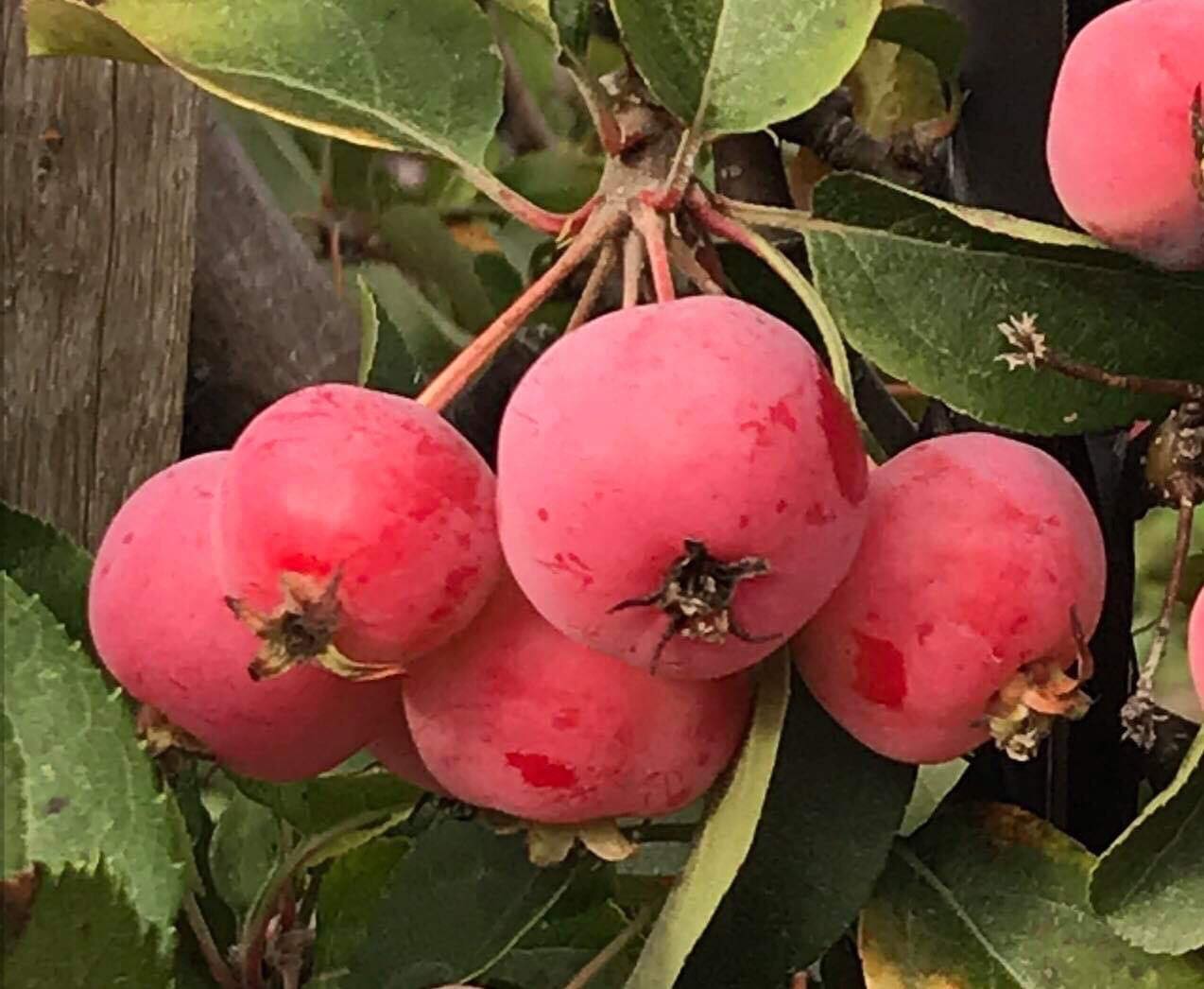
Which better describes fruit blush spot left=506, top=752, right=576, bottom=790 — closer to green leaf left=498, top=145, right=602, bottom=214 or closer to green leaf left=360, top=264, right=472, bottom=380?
green leaf left=360, top=264, right=472, bottom=380

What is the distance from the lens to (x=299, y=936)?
0.51m

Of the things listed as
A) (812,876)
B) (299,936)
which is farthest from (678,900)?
(299,936)

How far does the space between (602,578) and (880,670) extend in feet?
0.23

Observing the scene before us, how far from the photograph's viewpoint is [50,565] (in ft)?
1.45

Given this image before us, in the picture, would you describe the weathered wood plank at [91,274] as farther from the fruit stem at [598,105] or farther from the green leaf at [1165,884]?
the green leaf at [1165,884]

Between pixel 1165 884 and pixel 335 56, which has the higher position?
pixel 335 56

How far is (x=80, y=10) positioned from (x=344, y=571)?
19cm

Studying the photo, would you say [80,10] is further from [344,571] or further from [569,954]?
[569,954]

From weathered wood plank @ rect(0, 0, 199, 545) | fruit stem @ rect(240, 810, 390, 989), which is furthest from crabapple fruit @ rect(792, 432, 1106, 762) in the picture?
weathered wood plank @ rect(0, 0, 199, 545)

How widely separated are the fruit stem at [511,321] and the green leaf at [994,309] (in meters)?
0.05

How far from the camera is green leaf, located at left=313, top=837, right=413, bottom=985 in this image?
528 millimetres

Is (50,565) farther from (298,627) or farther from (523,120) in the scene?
(523,120)

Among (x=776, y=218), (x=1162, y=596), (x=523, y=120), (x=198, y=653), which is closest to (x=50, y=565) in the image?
(x=198, y=653)

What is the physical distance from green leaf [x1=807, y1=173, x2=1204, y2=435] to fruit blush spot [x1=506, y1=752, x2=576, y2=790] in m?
0.12
